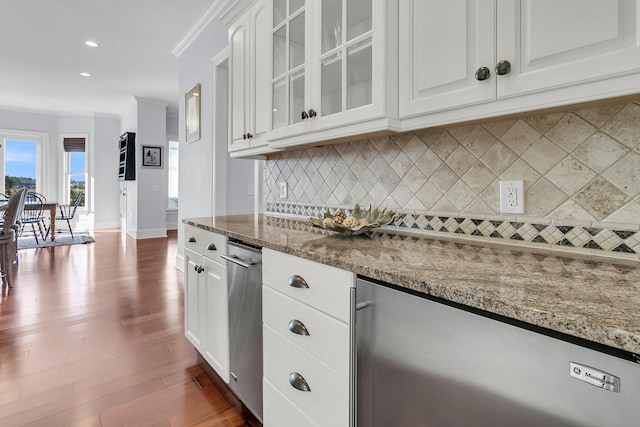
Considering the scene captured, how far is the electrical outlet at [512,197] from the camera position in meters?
1.12

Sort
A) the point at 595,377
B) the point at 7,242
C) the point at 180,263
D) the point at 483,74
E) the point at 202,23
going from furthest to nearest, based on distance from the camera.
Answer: the point at 180,263 < the point at 202,23 < the point at 7,242 < the point at 483,74 < the point at 595,377

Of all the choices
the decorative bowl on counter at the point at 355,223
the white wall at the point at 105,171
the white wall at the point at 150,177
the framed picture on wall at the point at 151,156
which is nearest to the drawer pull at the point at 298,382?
the decorative bowl on counter at the point at 355,223

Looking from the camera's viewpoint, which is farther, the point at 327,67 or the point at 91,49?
the point at 91,49

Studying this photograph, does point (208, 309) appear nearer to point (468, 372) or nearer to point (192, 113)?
point (468, 372)

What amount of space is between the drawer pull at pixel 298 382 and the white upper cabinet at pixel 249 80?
130 centimetres

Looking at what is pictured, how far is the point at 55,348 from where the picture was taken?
215 cm

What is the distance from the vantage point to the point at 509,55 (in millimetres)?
915

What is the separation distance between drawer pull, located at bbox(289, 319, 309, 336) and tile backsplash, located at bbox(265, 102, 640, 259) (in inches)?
26.2

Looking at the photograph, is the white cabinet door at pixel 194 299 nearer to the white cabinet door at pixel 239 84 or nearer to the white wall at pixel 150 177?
the white cabinet door at pixel 239 84

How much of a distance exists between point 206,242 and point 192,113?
2.63 m

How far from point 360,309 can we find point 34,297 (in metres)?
3.57

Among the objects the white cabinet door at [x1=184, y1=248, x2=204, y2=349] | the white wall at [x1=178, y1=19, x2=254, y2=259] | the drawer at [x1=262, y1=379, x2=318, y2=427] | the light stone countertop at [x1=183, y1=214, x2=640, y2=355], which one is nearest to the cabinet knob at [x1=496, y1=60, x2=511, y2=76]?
the light stone countertop at [x1=183, y1=214, x2=640, y2=355]

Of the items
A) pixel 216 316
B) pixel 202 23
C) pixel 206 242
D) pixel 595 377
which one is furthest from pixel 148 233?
pixel 595 377

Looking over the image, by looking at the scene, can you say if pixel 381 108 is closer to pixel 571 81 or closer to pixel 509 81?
pixel 509 81
